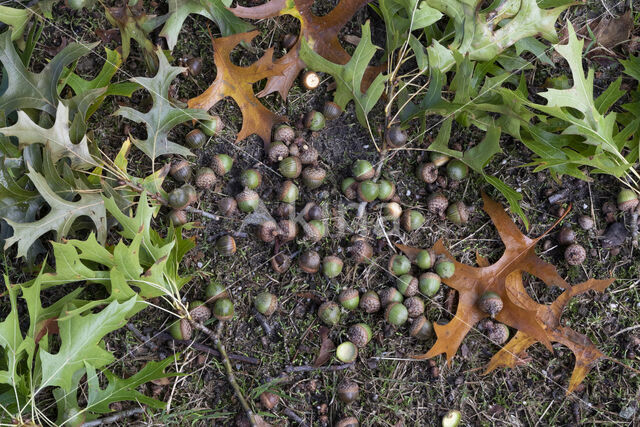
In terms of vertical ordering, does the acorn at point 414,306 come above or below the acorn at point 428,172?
below

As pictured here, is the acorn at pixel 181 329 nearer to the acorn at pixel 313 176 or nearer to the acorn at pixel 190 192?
the acorn at pixel 190 192

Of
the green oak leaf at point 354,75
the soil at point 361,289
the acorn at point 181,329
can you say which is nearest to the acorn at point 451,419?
the soil at point 361,289

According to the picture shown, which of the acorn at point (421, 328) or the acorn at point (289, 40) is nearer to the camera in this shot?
the acorn at point (421, 328)

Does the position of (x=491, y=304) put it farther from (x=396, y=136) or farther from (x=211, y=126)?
(x=211, y=126)

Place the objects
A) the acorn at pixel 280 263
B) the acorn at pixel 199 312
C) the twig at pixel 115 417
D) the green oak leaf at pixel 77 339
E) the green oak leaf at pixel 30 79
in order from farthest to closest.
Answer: the acorn at pixel 280 263
the acorn at pixel 199 312
the twig at pixel 115 417
the green oak leaf at pixel 30 79
the green oak leaf at pixel 77 339

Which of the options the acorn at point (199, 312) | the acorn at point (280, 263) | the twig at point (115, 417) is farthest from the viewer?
the acorn at point (280, 263)

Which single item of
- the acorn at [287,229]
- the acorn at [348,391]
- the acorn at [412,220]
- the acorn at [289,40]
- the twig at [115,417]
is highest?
the acorn at [289,40]

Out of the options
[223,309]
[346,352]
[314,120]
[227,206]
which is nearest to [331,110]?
[314,120]
